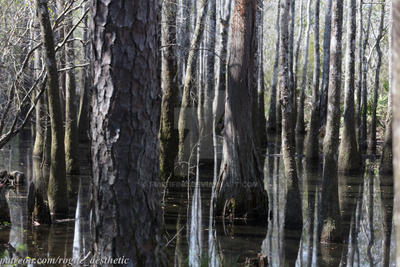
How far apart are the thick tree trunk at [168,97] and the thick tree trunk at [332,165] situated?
3.82m

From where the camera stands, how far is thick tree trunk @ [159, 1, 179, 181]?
10.1 metres

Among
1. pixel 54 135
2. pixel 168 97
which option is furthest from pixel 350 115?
pixel 54 135

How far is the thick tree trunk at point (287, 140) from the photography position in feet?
22.9

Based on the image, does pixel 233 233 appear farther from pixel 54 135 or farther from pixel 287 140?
pixel 54 135

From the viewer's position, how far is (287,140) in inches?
279

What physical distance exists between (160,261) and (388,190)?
8028 millimetres

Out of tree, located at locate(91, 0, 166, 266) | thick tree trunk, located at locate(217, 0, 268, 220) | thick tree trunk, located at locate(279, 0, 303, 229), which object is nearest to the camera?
tree, located at locate(91, 0, 166, 266)

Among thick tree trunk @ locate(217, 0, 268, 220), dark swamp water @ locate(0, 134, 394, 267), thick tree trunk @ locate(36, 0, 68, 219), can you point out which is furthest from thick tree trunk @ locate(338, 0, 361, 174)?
thick tree trunk @ locate(36, 0, 68, 219)

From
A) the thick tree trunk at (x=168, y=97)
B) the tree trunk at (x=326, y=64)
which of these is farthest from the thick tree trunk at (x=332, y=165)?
the tree trunk at (x=326, y=64)

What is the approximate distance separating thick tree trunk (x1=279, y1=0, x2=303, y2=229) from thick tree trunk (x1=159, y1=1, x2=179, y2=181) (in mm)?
3289

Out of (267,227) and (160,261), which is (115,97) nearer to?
(160,261)

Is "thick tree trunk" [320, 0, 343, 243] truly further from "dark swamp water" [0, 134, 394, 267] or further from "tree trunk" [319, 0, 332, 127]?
"tree trunk" [319, 0, 332, 127]

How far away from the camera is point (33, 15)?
8156mm

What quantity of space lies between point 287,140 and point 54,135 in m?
3.28
